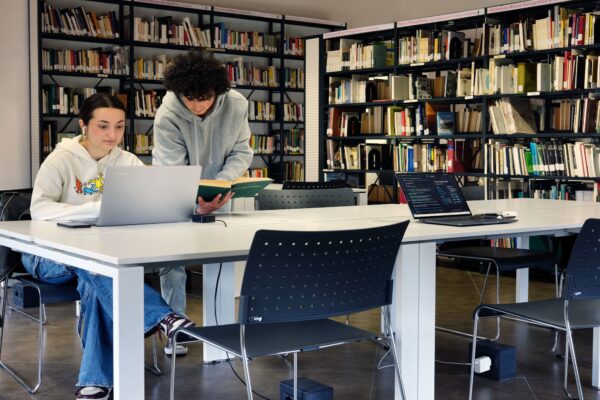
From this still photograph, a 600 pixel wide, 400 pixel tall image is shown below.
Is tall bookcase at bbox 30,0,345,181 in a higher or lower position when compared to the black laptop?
higher

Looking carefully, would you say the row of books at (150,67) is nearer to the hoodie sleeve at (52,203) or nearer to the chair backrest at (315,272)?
the hoodie sleeve at (52,203)

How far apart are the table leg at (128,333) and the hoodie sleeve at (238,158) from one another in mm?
1678

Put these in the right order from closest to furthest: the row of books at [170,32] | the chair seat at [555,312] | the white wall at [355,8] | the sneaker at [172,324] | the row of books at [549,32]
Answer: the sneaker at [172,324]
the chair seat at [555,312]
the row of books at [549,32]
the row of books at [170,32]
the white wall at [355,8]

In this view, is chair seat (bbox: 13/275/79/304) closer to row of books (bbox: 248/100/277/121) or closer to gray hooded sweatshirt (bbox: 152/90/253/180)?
gray hooded sweatshirt (bbox: 152/90/253/180)

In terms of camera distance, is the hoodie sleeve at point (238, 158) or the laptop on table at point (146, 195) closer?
the laptop on table at point (146, 195)

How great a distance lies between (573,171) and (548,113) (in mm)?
572

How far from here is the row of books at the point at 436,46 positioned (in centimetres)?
699

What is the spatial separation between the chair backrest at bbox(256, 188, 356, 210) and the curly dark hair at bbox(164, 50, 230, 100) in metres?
0.67

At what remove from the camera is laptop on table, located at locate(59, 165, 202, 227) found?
279 cm

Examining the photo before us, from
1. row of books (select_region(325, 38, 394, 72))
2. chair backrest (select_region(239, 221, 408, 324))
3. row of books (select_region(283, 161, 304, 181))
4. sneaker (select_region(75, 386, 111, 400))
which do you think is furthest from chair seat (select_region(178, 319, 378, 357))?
row of books (select_region(283, 161, 304, 181))

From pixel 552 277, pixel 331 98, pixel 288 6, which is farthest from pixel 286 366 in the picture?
pixel 288 6

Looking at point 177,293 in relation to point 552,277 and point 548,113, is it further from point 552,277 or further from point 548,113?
point 548,113

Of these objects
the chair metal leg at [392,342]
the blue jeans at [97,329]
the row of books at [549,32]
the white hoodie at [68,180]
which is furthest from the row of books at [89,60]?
the chair metal leg at [392,342]

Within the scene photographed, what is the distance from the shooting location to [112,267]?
2.17 m
